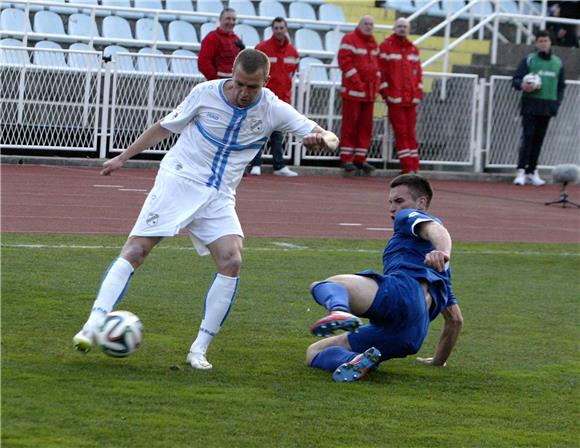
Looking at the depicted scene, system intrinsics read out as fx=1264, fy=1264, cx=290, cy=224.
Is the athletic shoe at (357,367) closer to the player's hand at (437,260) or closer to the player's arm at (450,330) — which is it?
the player's arm at (450,330)

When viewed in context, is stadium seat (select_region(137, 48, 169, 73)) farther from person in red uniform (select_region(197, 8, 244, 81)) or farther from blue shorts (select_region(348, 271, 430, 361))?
blue shorts (select_region(348, 271, 430, 361))

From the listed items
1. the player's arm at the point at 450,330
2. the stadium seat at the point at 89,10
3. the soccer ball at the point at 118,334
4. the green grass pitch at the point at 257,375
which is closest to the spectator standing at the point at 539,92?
the stadium seat at the point at 89,10

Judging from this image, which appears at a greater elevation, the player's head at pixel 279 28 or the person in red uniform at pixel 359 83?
the player's head at pixel 279 28

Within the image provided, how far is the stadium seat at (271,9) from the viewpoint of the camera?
24438mm

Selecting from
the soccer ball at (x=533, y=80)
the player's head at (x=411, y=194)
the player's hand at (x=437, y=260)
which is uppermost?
the player's head at (x=411, y=194)

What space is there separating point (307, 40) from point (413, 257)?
17.1 metres

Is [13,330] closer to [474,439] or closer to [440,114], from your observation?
[474,439]

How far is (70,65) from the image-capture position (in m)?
20.0

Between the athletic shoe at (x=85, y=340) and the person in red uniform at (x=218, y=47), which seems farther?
the person in red uniform at (x=218, y=47)

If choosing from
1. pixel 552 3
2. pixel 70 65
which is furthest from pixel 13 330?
pixel 552 3

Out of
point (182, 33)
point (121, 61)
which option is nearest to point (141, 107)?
point (121, 61)

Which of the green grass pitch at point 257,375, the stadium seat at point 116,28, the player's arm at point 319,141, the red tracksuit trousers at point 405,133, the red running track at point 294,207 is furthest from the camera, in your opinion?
the stadium seat at point 116,28

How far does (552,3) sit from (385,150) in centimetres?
807

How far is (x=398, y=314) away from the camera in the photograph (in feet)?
22.9
